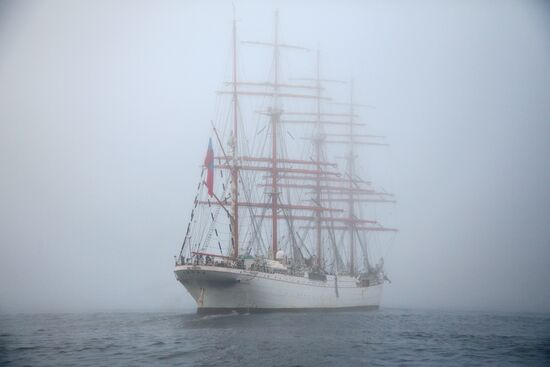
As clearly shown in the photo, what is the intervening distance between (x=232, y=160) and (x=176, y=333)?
89.3 feet

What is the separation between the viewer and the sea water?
1228 inches

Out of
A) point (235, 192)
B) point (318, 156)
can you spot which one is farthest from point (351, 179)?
point (235, 192)

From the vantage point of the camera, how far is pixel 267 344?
36.3m

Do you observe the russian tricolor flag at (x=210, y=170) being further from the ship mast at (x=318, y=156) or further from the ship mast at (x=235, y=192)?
the ship mast at (x=318, y=156)

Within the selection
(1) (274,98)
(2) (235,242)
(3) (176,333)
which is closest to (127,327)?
(3) (176,333)

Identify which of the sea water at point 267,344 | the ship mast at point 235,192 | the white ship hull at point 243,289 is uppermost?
the ship mast at point 235,192

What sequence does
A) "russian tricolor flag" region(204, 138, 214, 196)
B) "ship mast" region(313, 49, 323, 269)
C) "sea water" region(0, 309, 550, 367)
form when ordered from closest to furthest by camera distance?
"sea water" region(0, 309, 550, 367)
"russian tricolor flag" region(204, 138, 214, 196)
"ship mast" region(313, 49, 323, 269)

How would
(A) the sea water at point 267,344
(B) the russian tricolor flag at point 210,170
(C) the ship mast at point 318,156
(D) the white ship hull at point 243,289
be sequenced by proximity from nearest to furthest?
(A) the sea water at point 267,344
(D) the white ship hull at point 243,289
(B) the russian tricolor flag at point 210,170
(C) the ship mast at point 318,156

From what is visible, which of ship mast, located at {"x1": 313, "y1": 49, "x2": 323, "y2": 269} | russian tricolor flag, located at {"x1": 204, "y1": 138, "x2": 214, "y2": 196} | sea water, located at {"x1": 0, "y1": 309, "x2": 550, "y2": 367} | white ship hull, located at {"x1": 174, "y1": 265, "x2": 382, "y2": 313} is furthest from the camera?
ship mast, located at {"x1": 313, "y1": 49, "x2": 323, "y2": 269}

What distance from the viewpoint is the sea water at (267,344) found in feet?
102

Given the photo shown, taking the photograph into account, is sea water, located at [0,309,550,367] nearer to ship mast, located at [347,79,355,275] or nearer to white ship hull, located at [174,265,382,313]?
white ship hull, located at [174,265,382,313]

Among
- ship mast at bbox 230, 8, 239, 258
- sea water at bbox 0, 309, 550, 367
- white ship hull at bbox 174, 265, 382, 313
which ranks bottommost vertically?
sea water at bbox 0, 309, 550, 367

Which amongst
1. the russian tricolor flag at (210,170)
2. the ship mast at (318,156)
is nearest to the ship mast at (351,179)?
the ship mast at (318,156)

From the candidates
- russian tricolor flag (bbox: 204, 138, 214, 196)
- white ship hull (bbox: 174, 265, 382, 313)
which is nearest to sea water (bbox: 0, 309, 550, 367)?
white ship hull (bbox: 174, 265, 382, 313)
